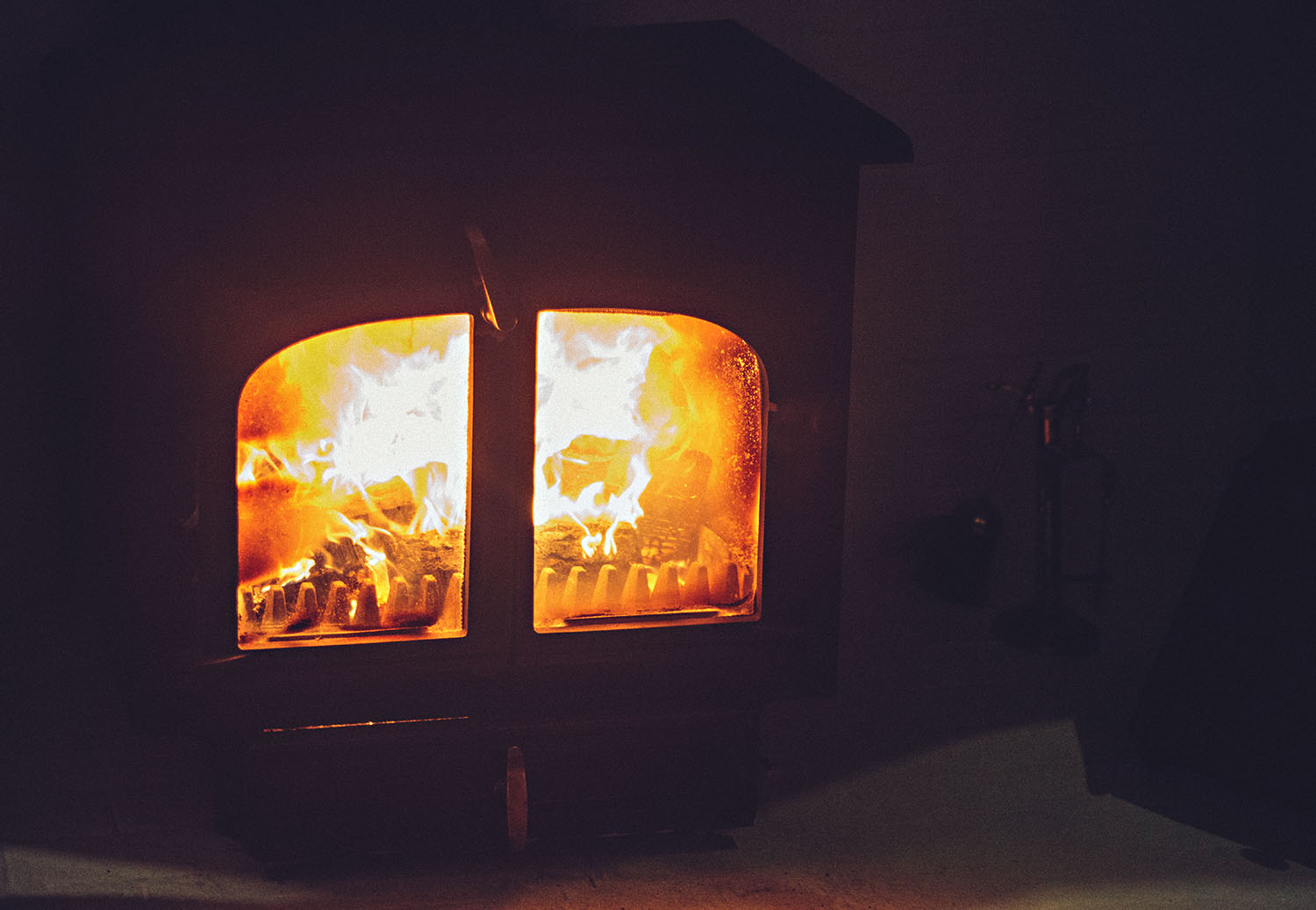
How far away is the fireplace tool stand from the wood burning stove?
39 cm

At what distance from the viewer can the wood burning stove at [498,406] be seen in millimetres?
1059

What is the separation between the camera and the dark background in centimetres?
147

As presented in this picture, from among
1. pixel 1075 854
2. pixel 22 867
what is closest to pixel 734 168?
pixel 1075 854

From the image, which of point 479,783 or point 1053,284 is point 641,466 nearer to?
point 479,783

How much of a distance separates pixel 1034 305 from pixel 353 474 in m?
1.08

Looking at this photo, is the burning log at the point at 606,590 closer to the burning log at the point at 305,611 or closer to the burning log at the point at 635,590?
the burning log at the point at 635,590

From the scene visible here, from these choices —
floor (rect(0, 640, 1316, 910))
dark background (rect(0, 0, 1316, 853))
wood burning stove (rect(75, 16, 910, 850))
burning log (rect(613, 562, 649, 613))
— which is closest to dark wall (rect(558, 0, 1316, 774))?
dark background (rect(0, 0, 1316, 853))

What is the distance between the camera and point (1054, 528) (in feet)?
4.89

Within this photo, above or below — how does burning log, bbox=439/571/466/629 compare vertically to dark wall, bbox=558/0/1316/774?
below

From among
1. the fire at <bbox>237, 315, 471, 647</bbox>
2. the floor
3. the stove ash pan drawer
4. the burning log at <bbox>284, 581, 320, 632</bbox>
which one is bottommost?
the floor

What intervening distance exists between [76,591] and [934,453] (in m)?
1.27

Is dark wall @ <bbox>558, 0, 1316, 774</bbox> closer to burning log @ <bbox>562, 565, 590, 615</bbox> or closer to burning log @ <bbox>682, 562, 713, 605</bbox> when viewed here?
burning log @ <bbox>682, 562, 713, 605</bbox>

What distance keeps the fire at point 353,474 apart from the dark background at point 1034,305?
37 cm

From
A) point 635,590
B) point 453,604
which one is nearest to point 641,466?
point 635,590
